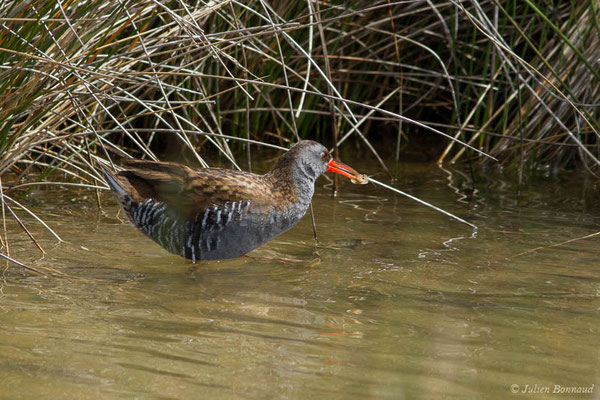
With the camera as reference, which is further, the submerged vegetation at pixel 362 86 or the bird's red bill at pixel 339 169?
the submerged vegetation at pixel 362 86

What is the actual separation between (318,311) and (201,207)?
1001mm

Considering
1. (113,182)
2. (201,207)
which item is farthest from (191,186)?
(113,182)

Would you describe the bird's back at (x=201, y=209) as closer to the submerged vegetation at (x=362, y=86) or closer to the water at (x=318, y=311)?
the water at (x=318, y=311)

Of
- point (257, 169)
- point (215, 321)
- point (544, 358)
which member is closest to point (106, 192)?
point (257, 169)

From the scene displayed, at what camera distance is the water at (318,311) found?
2738 mm

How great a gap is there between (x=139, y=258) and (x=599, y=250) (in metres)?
2.46

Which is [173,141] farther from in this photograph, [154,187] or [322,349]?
[322,349]

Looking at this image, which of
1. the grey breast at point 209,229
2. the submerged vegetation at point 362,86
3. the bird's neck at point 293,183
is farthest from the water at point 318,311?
the submerged vegetation at point 362,86

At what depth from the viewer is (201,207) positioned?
4254 millimetres

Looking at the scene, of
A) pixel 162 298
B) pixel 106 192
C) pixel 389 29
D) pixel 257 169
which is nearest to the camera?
pixel 162 298

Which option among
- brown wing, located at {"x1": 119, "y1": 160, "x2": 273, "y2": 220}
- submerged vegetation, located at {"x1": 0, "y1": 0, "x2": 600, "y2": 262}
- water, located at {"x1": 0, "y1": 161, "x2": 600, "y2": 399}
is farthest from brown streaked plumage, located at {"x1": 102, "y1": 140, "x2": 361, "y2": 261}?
submerged vegetation, located at {"x1": 0, "y1": 0, "x2": 600, "y2": 262}

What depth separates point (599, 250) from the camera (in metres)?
4.67

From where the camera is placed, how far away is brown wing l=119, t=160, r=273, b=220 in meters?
4.25

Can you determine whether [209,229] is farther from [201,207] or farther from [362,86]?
[362,86]
